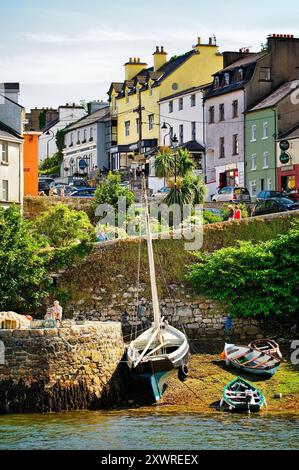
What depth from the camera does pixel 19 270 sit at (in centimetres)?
5459

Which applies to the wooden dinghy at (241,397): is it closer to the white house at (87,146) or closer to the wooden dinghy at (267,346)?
the wooden dinghy at (267,346)

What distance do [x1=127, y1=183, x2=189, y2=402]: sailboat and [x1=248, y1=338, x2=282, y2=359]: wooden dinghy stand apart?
3.19m

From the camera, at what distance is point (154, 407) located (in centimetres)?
4656

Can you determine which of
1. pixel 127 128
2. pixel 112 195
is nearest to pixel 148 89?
pixel 127 128

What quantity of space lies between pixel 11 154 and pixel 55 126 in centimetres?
5247

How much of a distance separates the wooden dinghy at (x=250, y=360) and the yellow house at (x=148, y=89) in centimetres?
4765

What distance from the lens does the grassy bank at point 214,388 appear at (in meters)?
46.7

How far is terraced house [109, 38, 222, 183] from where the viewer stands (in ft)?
338

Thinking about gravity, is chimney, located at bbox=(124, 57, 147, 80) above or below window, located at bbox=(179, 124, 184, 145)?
above

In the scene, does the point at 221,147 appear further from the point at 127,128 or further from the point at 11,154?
the point at 11,154

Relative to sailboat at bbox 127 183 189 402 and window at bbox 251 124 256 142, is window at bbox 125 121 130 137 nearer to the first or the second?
window at bbox 251 124 256 142

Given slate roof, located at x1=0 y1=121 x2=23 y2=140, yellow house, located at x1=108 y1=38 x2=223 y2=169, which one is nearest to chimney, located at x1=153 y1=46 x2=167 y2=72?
yellow house, located at x1=108 y1=38 x2=223 y2=169

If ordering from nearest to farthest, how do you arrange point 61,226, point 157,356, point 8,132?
point 157,356
point 61,226
point 8,132
